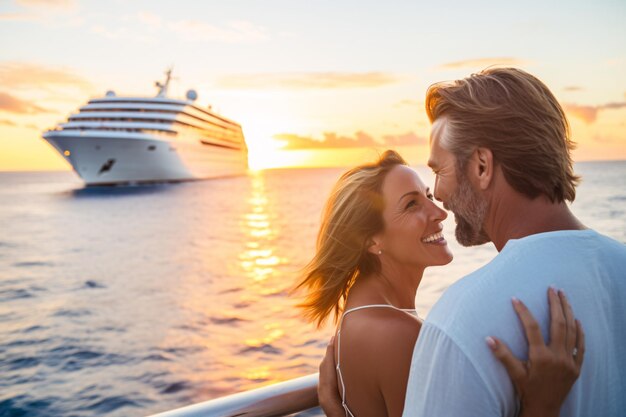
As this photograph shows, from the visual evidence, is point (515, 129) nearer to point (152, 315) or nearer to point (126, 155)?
point (152, 315)

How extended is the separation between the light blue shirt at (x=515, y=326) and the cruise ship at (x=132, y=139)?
54705mm

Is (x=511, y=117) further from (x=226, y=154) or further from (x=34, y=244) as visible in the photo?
(x=226, y=154)

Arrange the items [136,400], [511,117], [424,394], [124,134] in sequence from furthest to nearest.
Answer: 1. [124,134]
2. [136,400]
3. [511,117]
4. [424,394]

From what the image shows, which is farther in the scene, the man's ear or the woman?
the woman

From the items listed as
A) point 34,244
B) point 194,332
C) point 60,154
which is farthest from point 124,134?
point 194,332

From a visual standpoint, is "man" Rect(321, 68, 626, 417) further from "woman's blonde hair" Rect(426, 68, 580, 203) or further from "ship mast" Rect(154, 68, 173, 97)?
"ship mast" Rect(154, 68, 173, 97)

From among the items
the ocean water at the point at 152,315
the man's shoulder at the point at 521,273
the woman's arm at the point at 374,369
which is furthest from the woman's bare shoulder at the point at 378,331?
the ocean water at the point at 152,315

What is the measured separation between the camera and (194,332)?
Result: 12.0 m

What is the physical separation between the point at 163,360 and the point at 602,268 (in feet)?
33.3

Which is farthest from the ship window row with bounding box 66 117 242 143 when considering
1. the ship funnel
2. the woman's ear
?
the woman's ear

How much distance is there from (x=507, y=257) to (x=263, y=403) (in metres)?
0.67

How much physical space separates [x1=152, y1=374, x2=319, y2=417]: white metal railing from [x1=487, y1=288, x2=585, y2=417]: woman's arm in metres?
0.59

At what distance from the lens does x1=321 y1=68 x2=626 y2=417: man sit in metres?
0.88

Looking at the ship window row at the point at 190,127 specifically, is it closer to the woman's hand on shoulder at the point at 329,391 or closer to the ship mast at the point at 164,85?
the ship mast at the point at 164,85
